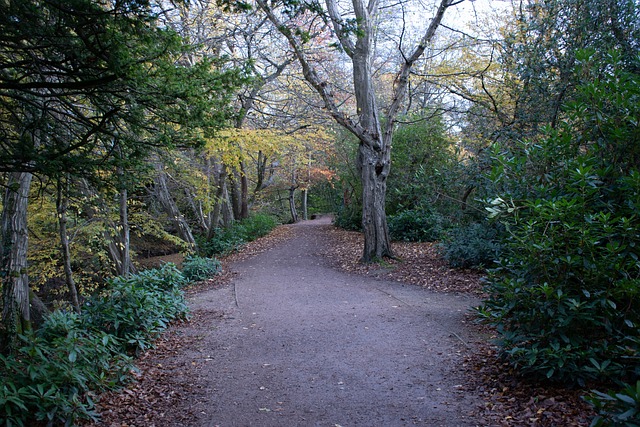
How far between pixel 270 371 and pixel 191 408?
41.7 inches

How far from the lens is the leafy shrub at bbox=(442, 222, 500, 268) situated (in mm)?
9031

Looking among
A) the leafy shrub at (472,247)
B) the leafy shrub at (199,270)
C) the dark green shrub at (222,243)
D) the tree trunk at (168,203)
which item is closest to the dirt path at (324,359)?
the leafy shrub at (472,247)

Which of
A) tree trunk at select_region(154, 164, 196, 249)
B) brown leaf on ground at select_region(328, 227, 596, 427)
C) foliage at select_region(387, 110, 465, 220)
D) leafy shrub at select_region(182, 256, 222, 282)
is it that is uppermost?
foliage at select_region(387, 110, 465, 220)

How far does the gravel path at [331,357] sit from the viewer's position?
4.00m

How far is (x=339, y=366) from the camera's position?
5.10 metres

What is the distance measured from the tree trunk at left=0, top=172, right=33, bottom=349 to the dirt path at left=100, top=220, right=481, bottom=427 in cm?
223

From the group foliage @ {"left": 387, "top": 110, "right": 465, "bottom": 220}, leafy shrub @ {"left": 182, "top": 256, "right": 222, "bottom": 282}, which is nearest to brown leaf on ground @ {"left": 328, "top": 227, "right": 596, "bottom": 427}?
leafy shrub @ {"left": 182, "top": 256, "right": 222, "bottom": 282}

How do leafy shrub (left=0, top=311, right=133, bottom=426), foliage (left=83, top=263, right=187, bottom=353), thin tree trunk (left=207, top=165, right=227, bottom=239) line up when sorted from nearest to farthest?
leafy shrub (left=0, top=311, right=133, bottom=426), foliage (left=83, top=263, right=187, bottom=353), thin tree trunk (left=207, top=165, right=227, bottom=239)

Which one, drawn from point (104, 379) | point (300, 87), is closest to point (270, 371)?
point (104, 379)

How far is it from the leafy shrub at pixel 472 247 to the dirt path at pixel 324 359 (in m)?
1.41

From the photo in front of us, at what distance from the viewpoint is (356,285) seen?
31.9 feet

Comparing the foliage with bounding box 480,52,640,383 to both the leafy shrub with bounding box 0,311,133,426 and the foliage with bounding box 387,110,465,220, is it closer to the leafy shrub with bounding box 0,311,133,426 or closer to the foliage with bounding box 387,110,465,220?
the leafy shrub with bounding box 0,311,133,426

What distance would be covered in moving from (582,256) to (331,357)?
10.1ft

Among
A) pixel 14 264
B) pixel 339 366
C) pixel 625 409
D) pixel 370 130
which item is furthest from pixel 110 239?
pixel 625 409
